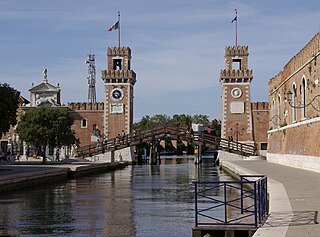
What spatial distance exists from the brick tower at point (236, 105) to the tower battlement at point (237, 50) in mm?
2725

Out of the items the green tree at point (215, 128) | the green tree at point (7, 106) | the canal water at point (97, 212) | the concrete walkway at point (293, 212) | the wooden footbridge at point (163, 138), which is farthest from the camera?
the green tree at point (215, 128)

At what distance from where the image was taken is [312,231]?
11.4 meters

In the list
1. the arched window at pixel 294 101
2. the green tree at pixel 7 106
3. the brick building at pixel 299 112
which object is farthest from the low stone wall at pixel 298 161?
the green tree at pixel 7 106

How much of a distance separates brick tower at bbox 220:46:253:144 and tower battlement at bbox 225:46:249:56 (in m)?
2.73

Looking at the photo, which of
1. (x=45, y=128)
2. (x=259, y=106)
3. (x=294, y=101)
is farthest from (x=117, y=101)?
(x=294, y=101)

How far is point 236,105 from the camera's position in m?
71.8

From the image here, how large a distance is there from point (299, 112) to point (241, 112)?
108 ft

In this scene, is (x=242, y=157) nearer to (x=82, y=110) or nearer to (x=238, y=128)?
(x=238, y=128)

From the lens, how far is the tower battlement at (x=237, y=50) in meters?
74.4

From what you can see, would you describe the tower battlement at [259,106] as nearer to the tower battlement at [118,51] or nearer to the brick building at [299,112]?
the tower battlement at [118,51]

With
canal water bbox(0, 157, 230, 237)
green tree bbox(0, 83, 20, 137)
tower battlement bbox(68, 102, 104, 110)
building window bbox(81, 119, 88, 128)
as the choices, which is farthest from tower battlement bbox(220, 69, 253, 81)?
canal water bbox(0, 157, 230, 237)

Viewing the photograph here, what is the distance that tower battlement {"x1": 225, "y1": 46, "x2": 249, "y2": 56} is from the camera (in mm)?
74375

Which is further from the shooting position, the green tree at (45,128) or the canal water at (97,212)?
the green tree at (45,128)

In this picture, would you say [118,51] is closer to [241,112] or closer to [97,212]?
[241,112]
